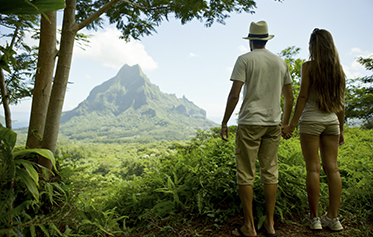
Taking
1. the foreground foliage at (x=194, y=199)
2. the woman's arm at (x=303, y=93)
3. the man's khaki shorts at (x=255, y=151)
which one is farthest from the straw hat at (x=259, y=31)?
the foreground foliage at (x=194, y=199)

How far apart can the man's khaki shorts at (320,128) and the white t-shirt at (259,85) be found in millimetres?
327

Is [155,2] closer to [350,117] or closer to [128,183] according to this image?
[128,183]

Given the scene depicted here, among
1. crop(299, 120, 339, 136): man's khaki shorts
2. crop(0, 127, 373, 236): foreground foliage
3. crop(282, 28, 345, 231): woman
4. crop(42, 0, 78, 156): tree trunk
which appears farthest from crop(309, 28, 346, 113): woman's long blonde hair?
crop(42, 0, 78, 156): tree trunk

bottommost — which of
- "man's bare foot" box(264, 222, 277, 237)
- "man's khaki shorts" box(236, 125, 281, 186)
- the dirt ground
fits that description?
the dirt ground

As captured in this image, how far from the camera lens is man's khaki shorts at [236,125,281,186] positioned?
2.00 m

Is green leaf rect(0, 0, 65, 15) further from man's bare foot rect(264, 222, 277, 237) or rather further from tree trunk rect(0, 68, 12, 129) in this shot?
man's bare foot rect(264, 222, 277, 237)

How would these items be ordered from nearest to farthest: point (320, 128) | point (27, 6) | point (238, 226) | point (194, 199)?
point (27, 6), point (320, 128), point (238, 226), point (194, 199)

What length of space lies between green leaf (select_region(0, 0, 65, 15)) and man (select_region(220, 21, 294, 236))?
1422 mm

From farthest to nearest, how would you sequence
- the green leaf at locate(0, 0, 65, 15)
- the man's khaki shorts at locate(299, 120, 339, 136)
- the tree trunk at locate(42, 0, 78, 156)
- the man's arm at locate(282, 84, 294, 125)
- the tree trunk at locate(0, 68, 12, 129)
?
1. the tree trunk at locate(0, 68, 12, 129)
2. the tree trunk at locate(42, 0, 78, 156)
3. the man's arm at locate(282, 84, 294, 125)
4. the man's khaki shorts at locate(299, 120, 339, 136)
5. the green leaf at locate(0, 0, 65, 15)

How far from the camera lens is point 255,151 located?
6.68ft

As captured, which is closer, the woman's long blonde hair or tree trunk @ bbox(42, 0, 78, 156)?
the woman's long blonde hair

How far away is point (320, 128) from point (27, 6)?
2343 mm

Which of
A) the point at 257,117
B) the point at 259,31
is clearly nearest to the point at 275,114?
the point at 257,117

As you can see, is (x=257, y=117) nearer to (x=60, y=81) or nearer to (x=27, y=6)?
(x=27, y=6)
